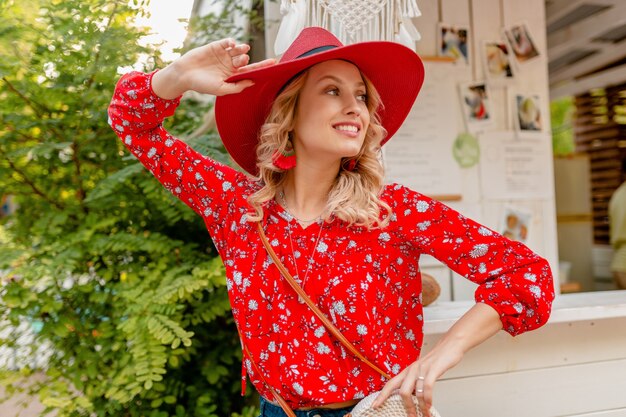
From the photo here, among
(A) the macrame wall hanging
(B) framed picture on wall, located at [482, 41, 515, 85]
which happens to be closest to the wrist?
(A) the macrame wall hanging

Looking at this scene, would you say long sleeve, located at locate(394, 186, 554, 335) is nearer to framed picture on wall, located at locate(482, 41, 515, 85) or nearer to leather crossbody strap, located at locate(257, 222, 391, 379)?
leather crossbody strap, located at locate(257, 222, 391, 379)

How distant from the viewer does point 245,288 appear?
1.56 meters

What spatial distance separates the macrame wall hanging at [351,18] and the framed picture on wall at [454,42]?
1033 mm

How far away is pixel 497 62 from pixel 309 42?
6.20ft

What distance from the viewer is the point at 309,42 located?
1597mm

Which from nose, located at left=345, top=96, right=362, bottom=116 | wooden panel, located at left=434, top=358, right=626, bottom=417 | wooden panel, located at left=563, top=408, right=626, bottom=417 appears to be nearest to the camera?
nose, located at left=345, top=96, right=362, bottom=116

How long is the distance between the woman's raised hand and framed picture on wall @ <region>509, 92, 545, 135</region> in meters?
2.02

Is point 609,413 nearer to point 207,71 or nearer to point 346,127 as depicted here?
point 346,127

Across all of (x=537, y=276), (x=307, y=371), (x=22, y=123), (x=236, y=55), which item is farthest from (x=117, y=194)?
(x=537, y=276)

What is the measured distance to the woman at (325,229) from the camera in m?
1.45

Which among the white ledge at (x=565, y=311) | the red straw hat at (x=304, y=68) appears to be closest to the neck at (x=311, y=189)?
the red straw hat at (x=304, y=68)

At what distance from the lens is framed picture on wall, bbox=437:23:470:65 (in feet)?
9.97

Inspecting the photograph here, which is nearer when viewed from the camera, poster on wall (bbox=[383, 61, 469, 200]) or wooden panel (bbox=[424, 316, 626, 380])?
wooden panel (bbox=[424, 316, 626, 380])

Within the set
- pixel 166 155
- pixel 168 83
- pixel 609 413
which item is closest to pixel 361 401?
pixel 166 155
